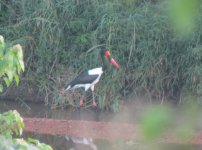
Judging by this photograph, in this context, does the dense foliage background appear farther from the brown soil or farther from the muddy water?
the brown soil

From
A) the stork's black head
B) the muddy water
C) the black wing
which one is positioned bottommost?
the muddy water

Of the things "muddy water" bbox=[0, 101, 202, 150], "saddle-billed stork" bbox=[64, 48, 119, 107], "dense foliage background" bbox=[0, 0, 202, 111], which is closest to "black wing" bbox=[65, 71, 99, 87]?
"saddle-billed stork" bbox=[64, 48, 119, 107]

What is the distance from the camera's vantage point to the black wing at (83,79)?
8992 mm

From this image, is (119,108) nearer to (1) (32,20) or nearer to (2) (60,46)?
(2) (60,46)

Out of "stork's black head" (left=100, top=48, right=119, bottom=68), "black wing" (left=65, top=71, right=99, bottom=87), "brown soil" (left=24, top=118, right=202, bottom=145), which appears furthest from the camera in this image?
"black wing" (left=65, top=71, right=99, bottom=87)

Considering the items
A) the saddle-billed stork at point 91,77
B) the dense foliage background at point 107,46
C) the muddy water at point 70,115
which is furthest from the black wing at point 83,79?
the muddy water at point 70,115

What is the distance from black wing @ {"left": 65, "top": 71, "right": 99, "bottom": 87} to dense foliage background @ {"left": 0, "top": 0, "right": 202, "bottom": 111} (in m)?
0.26

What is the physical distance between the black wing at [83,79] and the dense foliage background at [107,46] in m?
0.26

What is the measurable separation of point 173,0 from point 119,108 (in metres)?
8.73

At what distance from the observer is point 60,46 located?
949cm

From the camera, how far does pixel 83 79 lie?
9102mm

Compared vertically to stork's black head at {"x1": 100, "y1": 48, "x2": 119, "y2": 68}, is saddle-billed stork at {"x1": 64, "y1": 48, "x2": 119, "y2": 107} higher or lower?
lower

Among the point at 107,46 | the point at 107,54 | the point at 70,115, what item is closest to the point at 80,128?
the point at 70,115

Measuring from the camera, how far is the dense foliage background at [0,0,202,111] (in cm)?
895
